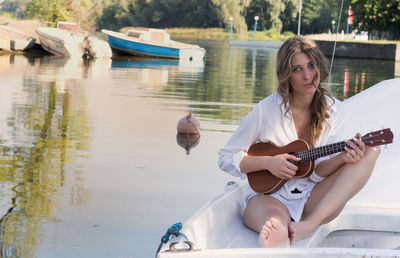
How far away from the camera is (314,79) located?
441 cm

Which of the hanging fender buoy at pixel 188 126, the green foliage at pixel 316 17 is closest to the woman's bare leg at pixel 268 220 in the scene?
the hanging fender buoy at pixel 188 126

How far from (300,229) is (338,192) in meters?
0.29

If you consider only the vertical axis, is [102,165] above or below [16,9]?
above

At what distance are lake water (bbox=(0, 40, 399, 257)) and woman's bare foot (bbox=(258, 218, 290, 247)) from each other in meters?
1.26

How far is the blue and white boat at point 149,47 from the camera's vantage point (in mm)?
35000

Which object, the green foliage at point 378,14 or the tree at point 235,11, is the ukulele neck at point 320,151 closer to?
the green foliage at point 378,14

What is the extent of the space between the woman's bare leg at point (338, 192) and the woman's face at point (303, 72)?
0.50 m

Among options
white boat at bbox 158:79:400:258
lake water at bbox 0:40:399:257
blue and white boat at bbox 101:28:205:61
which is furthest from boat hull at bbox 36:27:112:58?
white boat at bbox 158:79:400:258

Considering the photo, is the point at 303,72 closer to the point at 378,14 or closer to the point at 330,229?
the point at 330,229

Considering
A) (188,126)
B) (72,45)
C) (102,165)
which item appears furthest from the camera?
(72,45)

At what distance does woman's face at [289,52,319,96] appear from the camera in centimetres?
438

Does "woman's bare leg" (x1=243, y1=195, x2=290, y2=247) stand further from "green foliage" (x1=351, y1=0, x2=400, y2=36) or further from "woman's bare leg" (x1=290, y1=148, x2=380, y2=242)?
"green foliage" (x1=351, y1=0, x2=400, y2=36)

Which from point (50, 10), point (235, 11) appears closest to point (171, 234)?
point (50, 10)

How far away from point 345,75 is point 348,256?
2328cm
